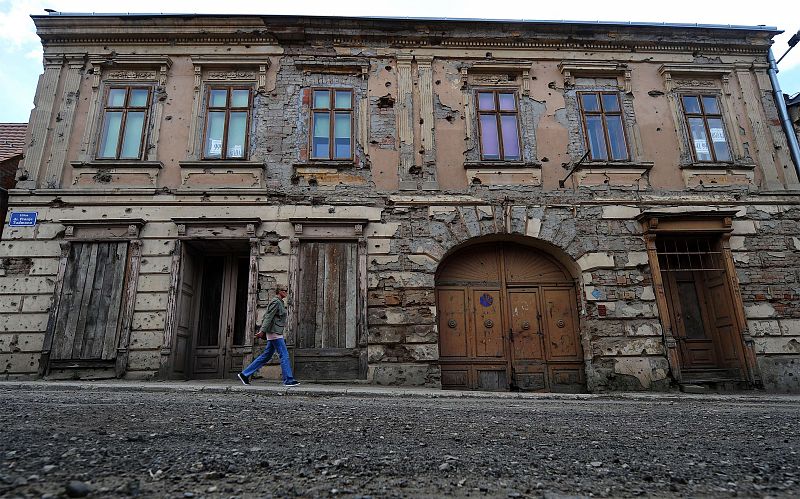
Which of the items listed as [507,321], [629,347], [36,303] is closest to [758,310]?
[629,347]

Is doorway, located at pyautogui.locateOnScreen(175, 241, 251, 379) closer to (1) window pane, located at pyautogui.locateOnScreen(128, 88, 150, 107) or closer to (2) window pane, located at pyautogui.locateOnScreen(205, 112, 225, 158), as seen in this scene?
(2) window pane, located at pyautogui.locateOnScreen(205, 112, 225, 158)

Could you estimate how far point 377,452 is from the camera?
9.14 ft

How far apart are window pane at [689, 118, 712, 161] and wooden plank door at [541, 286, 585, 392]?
397 cm

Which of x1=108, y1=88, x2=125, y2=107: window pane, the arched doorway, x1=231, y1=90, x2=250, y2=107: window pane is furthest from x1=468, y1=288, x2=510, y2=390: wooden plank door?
x1=108, y1=88, x2=125, y2=107: window pane

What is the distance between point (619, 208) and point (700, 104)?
3237 millimetres

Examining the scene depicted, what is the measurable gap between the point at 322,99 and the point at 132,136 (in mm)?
3884

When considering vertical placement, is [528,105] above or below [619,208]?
above

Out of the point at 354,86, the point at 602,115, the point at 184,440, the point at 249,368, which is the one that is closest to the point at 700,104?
the point at 602,115

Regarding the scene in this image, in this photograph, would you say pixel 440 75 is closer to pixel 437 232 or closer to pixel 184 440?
pixel 437 232

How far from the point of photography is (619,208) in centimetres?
914

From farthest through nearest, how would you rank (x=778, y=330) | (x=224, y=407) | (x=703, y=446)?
(x=778, y=330) → (x=224, y=407) → (x=703, y=446)

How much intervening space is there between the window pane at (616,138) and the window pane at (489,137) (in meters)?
2.38

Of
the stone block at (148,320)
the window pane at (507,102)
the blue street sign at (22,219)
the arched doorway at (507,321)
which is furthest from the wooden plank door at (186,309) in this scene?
the window pane at (507,102)

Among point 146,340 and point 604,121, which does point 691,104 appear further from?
point 146,340
